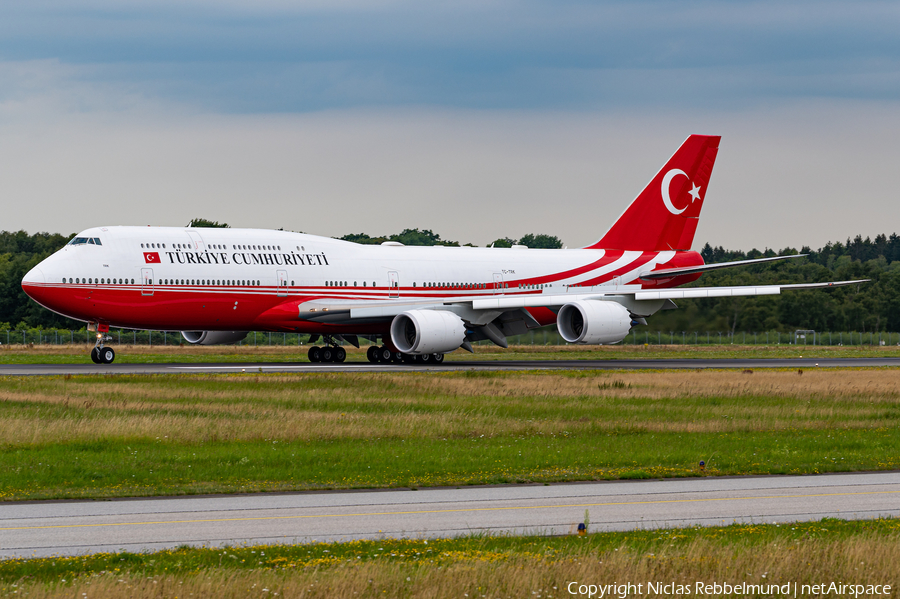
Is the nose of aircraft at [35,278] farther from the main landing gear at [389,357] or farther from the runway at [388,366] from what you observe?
the main landing gear at [389,357]

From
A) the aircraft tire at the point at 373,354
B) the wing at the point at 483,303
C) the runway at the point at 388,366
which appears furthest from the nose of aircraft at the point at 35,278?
the aircraft tire at the point at 373,354

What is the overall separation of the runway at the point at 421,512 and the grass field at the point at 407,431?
3.42 ft

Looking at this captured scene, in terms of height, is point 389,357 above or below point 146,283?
below

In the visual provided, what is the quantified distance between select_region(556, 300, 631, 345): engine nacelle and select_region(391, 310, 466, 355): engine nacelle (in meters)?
4.58

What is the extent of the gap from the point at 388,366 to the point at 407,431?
21.7m

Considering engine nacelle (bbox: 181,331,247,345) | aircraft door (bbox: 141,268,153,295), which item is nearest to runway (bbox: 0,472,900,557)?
aircraft door (bbox: 141,268,153,295)

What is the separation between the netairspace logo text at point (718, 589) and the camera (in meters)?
9.41

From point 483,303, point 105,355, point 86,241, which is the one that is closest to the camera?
point 86,241

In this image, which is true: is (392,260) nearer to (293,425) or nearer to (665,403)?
(665,403)

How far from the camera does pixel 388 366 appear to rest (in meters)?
44.0

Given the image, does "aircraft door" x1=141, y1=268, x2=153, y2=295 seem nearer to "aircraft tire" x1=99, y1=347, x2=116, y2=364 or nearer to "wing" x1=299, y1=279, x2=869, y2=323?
"aircraft tire" x1=99, y1=347, x2=116, y2=364

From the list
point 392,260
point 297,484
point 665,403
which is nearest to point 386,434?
point 297,484

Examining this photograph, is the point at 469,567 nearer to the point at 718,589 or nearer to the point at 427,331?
the point at 718,589

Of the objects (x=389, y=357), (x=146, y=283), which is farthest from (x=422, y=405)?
(x=389, y=357)
